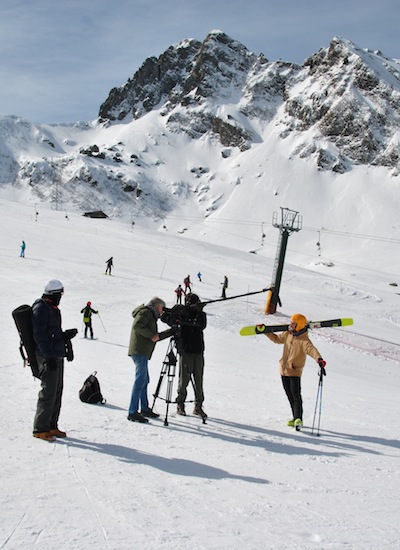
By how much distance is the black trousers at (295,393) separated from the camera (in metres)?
7.68

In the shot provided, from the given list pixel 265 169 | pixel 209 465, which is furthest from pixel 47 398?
pixel 265 169

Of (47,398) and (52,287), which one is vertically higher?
(52,287)

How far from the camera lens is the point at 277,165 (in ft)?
508

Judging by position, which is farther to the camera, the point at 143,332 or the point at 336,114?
the point at 336,114

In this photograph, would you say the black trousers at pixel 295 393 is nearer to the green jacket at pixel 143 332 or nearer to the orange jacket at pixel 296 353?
the orange jacket at pixel 296 353

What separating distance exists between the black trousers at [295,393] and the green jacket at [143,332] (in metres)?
2.18

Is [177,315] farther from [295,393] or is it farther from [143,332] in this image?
[295,393]

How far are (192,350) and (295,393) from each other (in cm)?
168

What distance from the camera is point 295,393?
7.75 m

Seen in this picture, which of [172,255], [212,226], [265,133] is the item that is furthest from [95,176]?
[172,255]

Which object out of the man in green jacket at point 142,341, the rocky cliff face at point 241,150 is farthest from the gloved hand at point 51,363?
the rocky cliff face at point 241,150

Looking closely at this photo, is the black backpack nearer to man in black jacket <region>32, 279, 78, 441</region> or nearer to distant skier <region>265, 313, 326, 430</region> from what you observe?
man in black jacket <region>32, 279, 78, 441</region>

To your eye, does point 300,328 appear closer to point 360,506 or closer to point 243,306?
point 360,506

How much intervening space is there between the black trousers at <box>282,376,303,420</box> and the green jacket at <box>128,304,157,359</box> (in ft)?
7.17
